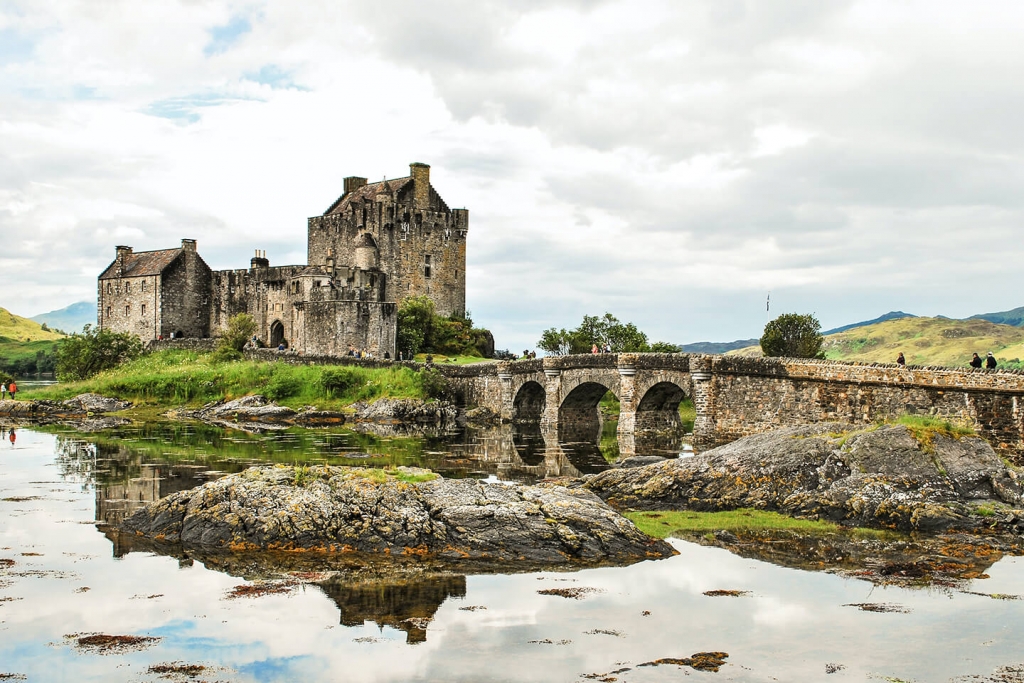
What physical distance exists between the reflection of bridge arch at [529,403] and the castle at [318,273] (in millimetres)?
17451

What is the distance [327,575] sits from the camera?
46.2 feet

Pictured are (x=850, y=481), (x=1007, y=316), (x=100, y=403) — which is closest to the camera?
(x=850, y=481)

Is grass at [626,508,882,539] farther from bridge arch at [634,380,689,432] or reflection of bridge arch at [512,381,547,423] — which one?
reflection of bridge arch at [512,381,547,423]

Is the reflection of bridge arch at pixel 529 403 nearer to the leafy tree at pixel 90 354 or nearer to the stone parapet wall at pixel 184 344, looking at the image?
the stone parapet wall at pixel 184 344

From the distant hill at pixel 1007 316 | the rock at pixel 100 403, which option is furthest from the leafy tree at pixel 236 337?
the distant hill at pixel 1007 316

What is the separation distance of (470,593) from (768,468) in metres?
9.03

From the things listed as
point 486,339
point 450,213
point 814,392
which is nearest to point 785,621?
point 814,392

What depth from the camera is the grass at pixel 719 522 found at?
1755 centimetres

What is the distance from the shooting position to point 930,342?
92.6 meters

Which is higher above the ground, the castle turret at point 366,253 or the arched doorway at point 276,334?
the castle turret at point 366,253

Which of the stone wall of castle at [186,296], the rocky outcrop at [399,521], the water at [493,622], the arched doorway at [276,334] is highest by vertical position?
the stone wall of castle at [186,296]

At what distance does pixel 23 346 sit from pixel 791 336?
309ft

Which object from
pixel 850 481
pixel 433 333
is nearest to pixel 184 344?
pixel 433 333

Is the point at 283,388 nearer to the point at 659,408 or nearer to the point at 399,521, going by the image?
the point at 659,408
